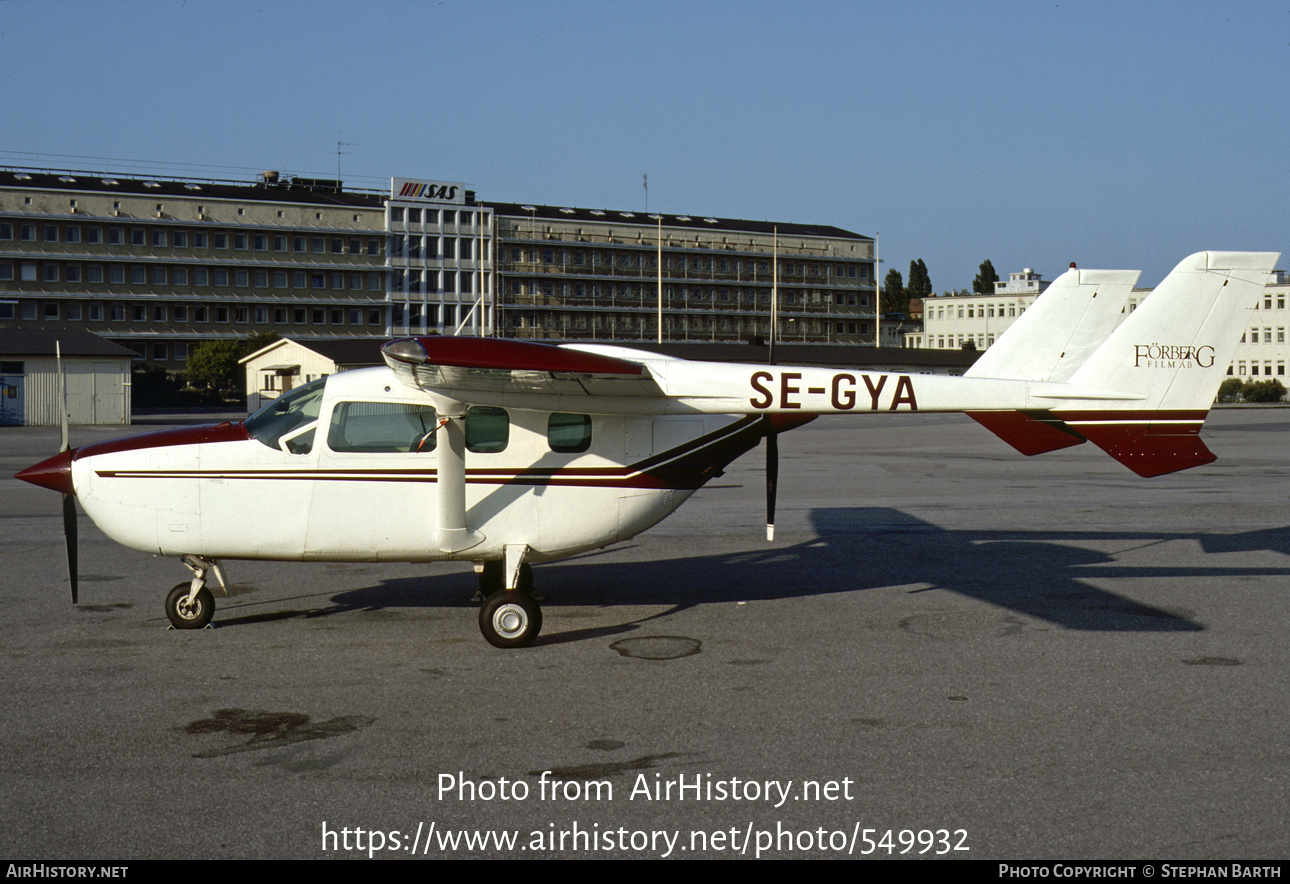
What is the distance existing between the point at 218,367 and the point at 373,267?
23.9 m

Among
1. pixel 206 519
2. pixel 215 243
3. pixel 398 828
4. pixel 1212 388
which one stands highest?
pixel 215 243

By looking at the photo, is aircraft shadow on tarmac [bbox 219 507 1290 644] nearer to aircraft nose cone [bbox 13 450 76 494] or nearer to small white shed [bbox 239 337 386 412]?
aircraft nose cone [bbox 13 450 76 494]

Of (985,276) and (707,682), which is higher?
(985,276)

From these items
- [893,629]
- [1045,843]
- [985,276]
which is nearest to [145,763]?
[1045,843]

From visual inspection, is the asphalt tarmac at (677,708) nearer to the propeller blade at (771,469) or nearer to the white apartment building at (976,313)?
the propeller blade at (771,469)

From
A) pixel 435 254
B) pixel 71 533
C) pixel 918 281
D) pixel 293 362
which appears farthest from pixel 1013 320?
pixel 71 533

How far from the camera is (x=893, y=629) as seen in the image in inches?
393

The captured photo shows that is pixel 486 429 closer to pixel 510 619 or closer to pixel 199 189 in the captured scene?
pixel 510 619

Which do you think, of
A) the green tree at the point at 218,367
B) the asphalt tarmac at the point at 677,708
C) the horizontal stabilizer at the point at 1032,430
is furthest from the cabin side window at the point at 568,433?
the green tree at the point at 218,367

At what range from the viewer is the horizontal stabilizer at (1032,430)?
10.5 m

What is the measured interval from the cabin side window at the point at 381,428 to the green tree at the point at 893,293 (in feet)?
517

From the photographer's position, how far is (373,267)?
10800 centimetres

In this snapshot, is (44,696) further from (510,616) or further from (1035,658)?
(1035,658)

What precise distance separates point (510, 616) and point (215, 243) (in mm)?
103182
